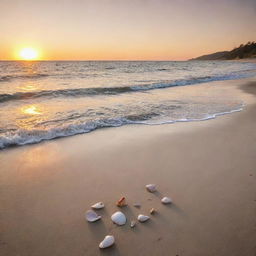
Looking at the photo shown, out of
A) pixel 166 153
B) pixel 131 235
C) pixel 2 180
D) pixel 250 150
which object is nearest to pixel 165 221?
pixel 131 235

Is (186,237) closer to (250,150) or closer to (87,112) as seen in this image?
(250,150)

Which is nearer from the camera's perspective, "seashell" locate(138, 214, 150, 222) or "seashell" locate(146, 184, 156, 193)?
"seashell" locate(138, 214, 150, 222)

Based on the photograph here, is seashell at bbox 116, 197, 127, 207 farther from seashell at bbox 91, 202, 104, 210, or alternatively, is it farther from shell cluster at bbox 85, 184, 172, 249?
seashell at bbox 91, 202, 104, 210

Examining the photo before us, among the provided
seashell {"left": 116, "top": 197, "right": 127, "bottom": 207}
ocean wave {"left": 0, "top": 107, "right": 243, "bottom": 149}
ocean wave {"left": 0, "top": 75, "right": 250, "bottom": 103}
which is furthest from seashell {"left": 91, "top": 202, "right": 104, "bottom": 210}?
ocean wave {"left": 0, "top": 75, "right": 250, "bottom": 103}

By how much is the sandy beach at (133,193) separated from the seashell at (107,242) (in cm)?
4

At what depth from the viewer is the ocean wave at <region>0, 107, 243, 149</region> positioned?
3920mm

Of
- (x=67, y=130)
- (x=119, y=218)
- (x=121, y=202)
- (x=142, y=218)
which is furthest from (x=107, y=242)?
(x=67, y=130)

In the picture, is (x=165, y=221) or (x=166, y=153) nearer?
(x=165, y=221)

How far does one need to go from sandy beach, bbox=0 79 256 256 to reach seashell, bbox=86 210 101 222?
0.05 metres

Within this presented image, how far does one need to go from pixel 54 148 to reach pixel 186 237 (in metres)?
2.75

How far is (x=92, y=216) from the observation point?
2045 millimetres

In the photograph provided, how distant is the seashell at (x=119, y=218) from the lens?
1.97 meters

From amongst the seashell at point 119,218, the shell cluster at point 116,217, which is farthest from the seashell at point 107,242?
the seashell at point 119,218

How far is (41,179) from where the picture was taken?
2.75 m
